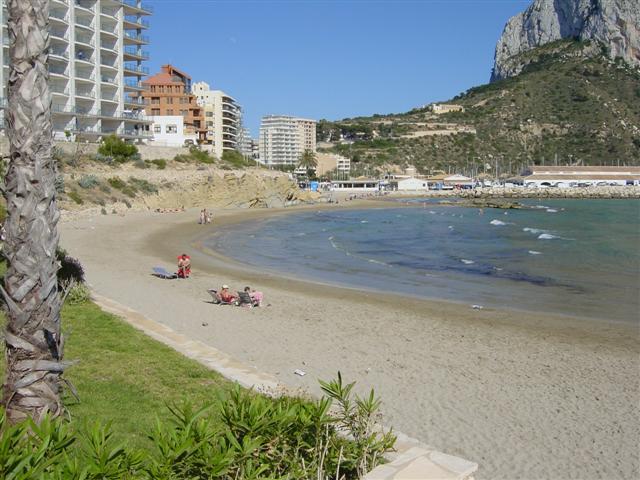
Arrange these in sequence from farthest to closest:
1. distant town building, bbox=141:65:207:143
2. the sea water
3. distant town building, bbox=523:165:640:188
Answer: distant town building, bbox=523:165:640:188 < distant town building, bbox=141:65:207:143 < the sea water

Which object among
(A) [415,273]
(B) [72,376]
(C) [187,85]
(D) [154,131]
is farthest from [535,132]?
(B) [72,376]

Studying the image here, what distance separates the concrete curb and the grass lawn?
372 mm

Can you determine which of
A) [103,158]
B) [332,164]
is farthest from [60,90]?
[332,164]

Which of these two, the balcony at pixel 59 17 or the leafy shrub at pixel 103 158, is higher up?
the balcony at pixel 59 17

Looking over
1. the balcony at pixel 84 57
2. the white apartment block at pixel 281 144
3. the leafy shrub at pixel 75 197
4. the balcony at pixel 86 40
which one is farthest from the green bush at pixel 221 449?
the white apartment block at pixel 281 144

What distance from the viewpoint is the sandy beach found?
8.01 metres

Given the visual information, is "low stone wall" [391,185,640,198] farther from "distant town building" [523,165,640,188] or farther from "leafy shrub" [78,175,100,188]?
"leafy shrub" [78,175,100,188]

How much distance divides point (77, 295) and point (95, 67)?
1939 inches

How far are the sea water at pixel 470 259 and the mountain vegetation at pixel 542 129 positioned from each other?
117412mm

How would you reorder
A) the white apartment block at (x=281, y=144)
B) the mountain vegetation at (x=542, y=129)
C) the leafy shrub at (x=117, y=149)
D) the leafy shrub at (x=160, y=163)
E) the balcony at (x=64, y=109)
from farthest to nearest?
the white apartment block at (x=281, y=144)
the mountain vegetation at (x=542, y=129)
the leafy shrub at (x=160, y=163)
the leafy shrub at (x=117, y=149)
the balcony at (x=64, y=109)

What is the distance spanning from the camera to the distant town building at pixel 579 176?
442 feet

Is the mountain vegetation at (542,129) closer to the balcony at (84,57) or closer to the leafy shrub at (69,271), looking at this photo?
the balcony at (84,57)

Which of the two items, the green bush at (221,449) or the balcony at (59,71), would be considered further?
the balcony at (59,71)

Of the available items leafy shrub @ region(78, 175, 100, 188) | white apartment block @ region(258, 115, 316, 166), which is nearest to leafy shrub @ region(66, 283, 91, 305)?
leafy shrub @ region(78, 175, 100, 188)
